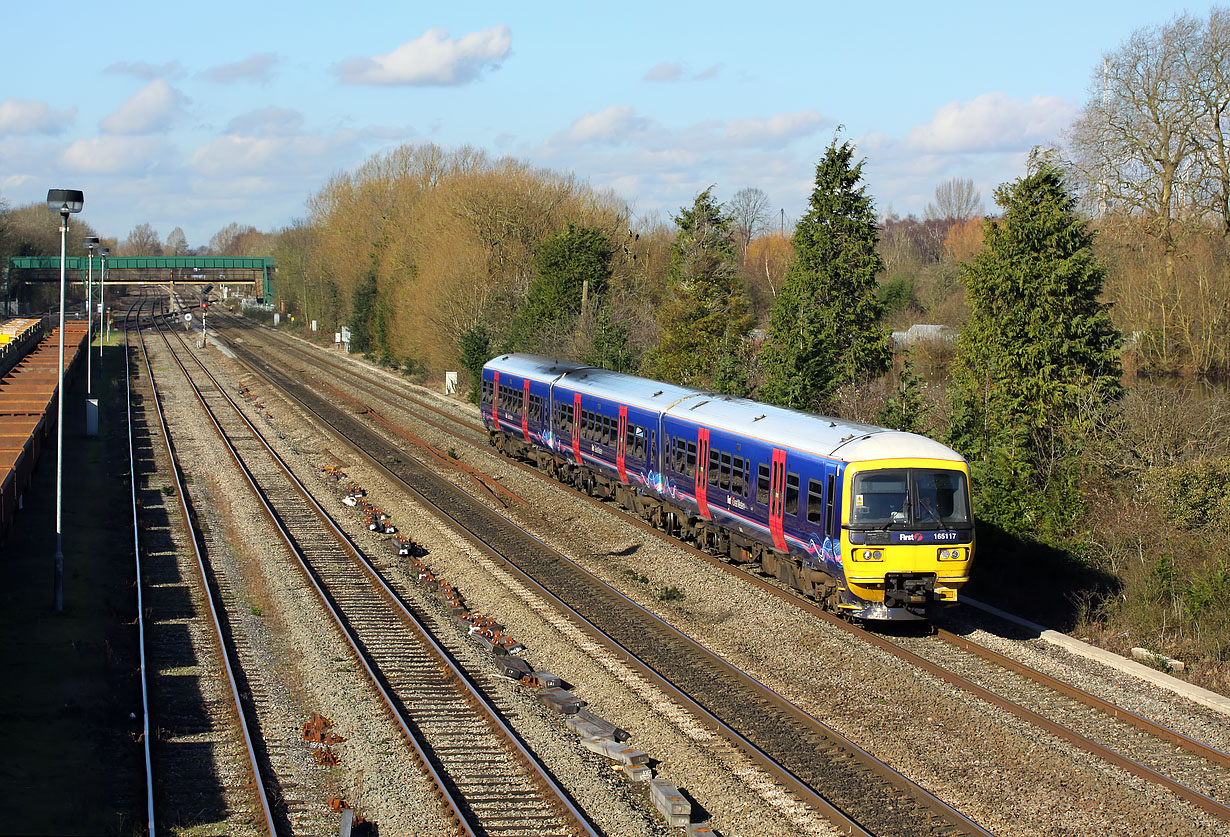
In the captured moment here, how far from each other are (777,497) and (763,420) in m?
1.88

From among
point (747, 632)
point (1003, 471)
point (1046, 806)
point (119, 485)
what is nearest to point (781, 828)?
point (1046, 806)

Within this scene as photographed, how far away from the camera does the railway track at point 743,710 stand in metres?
9.91

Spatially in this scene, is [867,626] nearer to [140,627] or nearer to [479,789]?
[479,789]

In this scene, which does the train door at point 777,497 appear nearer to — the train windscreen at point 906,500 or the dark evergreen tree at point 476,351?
the train windscreen at point 906,500

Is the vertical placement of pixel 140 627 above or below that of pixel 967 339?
below

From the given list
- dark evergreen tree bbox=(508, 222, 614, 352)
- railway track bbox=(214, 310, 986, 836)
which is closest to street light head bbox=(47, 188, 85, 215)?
railway track bbox=(214, 310, 986, 836)

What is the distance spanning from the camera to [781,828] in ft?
31.5

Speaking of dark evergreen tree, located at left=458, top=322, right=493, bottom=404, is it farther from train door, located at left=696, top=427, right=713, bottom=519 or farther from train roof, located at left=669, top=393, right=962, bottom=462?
train door, located at left=696, top=427, right=713, bottom=519

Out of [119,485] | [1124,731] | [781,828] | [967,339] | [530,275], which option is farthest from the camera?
[530,275]

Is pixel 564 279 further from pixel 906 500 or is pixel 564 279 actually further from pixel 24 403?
pixel 906 500

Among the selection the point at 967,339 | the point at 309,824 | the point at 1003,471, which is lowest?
the point at 309,824

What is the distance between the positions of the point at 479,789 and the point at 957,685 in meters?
6.11

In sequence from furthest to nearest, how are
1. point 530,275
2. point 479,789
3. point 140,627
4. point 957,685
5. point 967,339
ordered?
point 530,275 < point 967,339 < point 140,627 < point 957,685 < point 479,789

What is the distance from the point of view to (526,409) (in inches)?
1148
